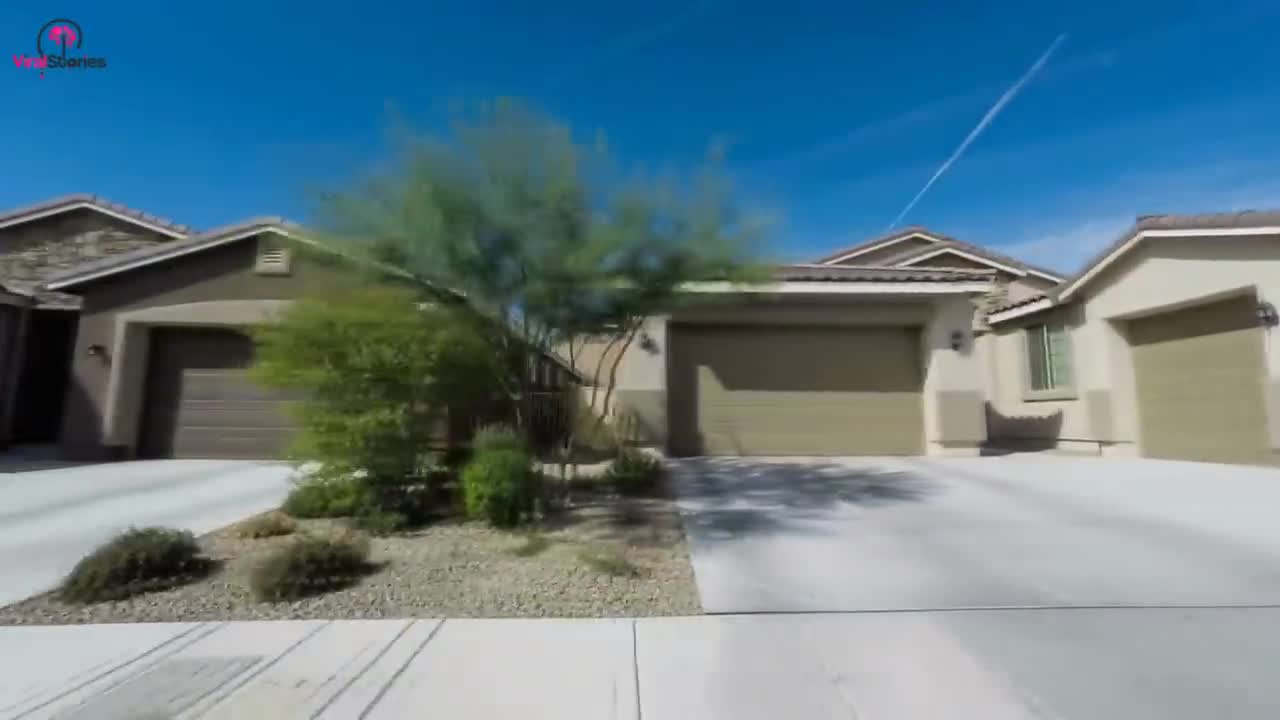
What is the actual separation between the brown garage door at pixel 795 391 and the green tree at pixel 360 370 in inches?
242


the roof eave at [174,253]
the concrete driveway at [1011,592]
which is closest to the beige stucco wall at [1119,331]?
the concrete driveway at [1011,592]

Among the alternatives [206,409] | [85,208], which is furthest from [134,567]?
[85,208]

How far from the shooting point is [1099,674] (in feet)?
10.5

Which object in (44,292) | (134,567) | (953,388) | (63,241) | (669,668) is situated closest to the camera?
(669,668)

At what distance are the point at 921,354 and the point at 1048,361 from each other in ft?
13.4

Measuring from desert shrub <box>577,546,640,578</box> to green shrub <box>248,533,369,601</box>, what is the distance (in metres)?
1.94

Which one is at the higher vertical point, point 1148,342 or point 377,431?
point 1148,342

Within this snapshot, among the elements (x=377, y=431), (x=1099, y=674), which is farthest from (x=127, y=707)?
(x=1099, y=674)

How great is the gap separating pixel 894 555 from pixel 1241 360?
909 centimetres

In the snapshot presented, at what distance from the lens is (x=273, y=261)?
12.0 metres

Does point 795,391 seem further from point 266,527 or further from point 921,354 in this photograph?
point 266,527

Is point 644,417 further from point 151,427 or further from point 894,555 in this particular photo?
point 151,427

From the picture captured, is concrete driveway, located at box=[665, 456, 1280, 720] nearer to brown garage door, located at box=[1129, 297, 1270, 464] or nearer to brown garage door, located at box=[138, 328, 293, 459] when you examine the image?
brown garage door, located at box=[1129, 297, 1270, 464]

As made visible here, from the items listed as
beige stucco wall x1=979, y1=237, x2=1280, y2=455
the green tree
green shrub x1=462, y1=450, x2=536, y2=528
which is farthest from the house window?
the green tree
